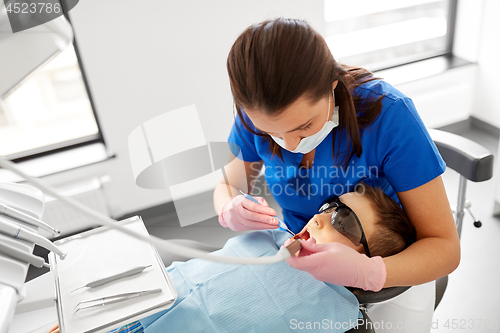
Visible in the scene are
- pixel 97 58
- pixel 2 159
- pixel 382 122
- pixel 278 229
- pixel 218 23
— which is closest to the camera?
pixel 2 159

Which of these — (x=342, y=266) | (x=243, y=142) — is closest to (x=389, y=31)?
(x=243, y=142)

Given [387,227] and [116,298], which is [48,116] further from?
[387,227]

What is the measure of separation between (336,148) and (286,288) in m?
0.43

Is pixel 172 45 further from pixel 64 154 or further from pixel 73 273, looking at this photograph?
pixel 73 273

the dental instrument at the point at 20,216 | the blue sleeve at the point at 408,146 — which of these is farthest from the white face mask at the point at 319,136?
the dental instrument at the point at 20,216

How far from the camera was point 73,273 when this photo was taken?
0.94 meters

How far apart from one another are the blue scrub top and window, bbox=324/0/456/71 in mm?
2031

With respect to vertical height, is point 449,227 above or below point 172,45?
below

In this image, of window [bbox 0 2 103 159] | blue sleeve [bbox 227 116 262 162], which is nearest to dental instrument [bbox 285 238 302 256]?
blue sleeve [bbox 227 116 262 162]

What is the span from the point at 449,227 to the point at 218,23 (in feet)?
6.00

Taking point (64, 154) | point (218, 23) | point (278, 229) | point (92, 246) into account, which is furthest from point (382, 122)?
point (64, 154)

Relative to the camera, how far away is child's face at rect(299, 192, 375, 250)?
110 centimetres

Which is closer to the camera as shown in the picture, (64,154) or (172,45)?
(172,45)

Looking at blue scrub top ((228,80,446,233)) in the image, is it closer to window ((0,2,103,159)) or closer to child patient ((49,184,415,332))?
child patient ((49,184,415,332))
